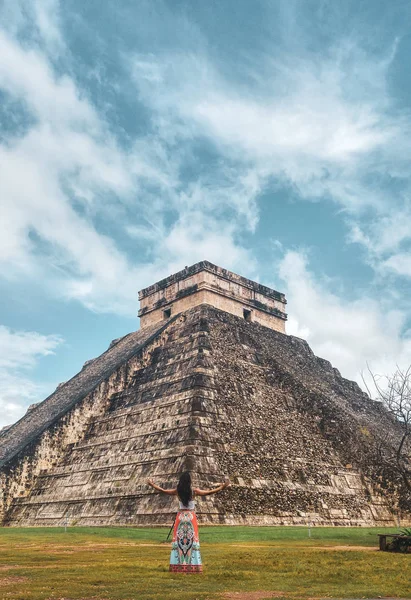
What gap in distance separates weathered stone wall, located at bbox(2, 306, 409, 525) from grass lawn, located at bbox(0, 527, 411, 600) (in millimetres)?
2399

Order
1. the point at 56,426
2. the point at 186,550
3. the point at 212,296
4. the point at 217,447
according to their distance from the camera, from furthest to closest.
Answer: the point at 212,296 < the point at 56,426 < the point at 217,447 < the point at 186,550

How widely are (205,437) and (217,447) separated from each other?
429mm

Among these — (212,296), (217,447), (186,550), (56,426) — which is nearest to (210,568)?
(186,550)

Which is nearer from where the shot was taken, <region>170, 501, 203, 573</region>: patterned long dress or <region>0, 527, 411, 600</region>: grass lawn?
<region>0, 527, 411, 600</region>: grass lawn

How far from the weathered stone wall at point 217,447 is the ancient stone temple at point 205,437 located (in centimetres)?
5

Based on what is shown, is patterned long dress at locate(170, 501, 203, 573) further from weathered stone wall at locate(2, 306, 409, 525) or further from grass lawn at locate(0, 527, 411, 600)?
weathered stone wall at locate(2, 306, 409, 525)

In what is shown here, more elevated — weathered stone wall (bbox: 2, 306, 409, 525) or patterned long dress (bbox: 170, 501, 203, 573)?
weathered stone wall (bbox: 2, 306, 409, 525)

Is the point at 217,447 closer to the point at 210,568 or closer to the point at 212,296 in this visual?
the point at 210,568

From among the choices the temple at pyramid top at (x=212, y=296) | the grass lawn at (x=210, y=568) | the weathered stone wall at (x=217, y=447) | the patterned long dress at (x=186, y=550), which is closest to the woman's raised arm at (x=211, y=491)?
the patterned long dress at (x=186, y=550)

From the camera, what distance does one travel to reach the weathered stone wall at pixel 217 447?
16.6 m

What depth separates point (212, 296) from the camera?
87.4 ft

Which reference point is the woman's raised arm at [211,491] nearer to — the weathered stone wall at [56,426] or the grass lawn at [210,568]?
the grass lawn at [210,568]

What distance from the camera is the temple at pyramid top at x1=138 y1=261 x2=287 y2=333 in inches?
1053

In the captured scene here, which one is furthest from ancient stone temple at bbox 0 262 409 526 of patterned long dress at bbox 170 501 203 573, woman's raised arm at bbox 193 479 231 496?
patterned long dress at bbox 170 501 203 573
